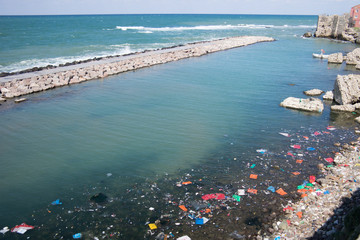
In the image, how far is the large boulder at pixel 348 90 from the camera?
1700cm

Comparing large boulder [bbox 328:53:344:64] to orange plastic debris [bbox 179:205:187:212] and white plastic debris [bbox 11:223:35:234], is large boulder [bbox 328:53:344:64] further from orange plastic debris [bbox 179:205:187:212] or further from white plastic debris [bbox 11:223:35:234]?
white plastic debris [bbox 11:223:35:234]

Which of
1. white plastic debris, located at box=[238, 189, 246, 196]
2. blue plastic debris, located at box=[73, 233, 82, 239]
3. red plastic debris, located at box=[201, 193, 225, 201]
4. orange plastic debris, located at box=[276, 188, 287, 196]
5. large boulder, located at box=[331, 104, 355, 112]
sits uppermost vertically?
large boulder, located at box=[331, 104, 355, 112]

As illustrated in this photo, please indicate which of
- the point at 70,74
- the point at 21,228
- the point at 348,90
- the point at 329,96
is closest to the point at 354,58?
the point at 329,96

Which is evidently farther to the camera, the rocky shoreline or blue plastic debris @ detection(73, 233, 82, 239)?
the rocky shoreline

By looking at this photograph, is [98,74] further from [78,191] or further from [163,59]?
[78,191]

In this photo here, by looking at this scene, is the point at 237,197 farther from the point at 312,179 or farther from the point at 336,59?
the point at 336,59

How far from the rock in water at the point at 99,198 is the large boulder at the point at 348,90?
51.5 feet

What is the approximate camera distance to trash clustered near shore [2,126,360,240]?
736cm

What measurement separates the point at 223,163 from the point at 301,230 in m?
4.09

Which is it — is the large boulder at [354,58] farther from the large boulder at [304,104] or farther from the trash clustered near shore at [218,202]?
the trash clustered near shore at [218,202]

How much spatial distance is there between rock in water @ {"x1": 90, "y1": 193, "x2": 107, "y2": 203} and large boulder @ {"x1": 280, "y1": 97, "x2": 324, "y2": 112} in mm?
12791

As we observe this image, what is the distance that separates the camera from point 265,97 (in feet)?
61.4

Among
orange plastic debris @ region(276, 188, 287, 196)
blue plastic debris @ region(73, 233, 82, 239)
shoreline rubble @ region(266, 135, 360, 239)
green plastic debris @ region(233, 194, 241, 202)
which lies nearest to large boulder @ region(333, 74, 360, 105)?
shoreline rubble @ region(266, 135, 360, 239)

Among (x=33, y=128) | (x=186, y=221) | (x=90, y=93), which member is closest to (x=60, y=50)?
(x=90, y=93)
